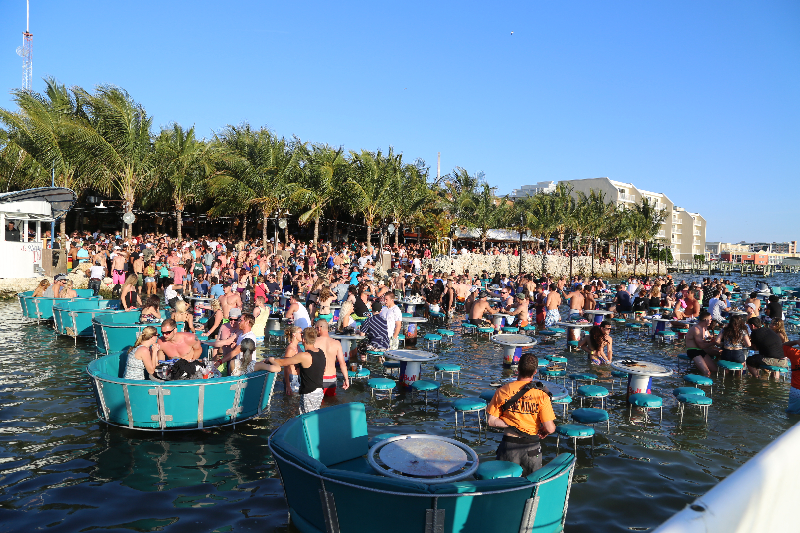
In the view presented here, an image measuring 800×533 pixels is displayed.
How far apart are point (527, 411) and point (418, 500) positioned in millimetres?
1548

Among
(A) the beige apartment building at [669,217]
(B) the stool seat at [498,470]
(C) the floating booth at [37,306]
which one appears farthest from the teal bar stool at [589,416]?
(A) the beige apartment building at [669,217]

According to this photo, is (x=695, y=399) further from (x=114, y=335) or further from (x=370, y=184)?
(x=370, y=184)

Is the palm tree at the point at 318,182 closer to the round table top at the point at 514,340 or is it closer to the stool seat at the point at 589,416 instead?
the round table top at the point at 514,340

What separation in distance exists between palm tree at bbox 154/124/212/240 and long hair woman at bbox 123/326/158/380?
24.3m

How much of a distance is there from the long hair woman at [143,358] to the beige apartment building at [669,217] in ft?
271

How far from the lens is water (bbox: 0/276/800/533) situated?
17.9 feet

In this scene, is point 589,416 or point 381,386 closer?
point 589,416

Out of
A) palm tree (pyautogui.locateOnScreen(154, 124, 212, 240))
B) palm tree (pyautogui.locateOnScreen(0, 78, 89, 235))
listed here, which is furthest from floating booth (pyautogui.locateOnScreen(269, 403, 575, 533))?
palm tree (pyautogui.locateOnScreen(154, 124, 212, 240))

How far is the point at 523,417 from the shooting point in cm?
502

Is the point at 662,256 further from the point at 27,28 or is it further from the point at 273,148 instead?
the point at 27,28

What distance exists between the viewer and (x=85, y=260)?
989 inches

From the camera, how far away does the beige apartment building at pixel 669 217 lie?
86062 mm

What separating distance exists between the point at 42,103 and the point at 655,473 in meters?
33.1

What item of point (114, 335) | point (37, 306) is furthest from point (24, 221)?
point (114, 335)
